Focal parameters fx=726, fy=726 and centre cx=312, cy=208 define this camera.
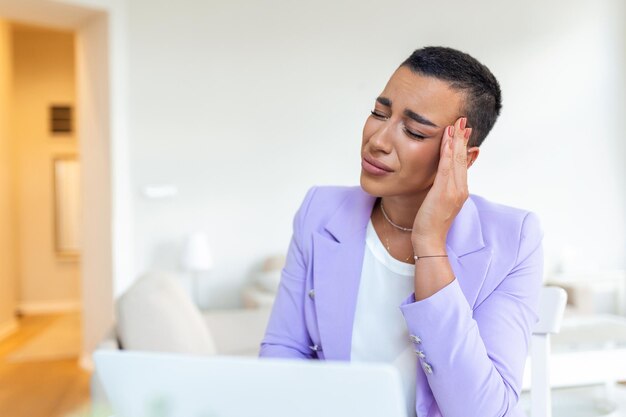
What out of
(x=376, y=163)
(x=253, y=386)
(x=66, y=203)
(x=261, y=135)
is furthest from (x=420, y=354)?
(x=66, y=203)

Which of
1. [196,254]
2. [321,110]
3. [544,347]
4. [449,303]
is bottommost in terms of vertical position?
[196,254]

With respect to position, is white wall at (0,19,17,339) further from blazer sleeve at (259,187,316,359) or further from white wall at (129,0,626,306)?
blazer sleeve at (259,187,316,359)

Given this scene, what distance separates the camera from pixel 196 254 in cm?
492

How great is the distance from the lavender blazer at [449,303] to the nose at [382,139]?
0.68ft

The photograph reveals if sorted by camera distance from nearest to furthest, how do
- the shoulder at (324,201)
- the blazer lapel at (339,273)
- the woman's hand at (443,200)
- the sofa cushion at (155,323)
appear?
the woman's hand at (443,200) → the blazer lapel at (339,273) → the shoulder at (324,201) → the sofa cushion at (155,323)

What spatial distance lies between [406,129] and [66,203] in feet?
24.1

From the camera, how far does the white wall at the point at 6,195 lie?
22.4 feet

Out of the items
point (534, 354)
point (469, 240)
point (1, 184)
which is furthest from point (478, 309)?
point (1, 184)

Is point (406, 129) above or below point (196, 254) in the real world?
above

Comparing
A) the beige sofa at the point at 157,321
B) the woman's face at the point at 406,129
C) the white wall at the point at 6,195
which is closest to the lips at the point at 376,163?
the woman's face at the point at 406,129

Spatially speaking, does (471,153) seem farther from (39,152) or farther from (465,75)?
(39,152)

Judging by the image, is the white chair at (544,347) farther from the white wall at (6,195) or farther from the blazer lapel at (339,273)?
the white wall at (6,195)

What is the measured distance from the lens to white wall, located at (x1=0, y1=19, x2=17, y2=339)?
681 cm

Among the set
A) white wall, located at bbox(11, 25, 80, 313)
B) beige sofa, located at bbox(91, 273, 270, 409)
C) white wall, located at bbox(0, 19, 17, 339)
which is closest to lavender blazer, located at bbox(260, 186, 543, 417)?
beige sofa, located at bbox(91, 273, 270, 409)
